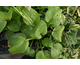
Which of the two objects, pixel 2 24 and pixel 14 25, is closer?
pixel 2 24

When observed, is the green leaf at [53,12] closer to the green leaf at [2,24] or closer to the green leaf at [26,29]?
the green leaf at [26,29]

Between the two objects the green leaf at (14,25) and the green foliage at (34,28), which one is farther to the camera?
the green leaf at (14,25)

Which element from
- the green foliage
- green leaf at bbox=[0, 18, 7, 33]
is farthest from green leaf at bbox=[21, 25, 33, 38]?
green leaf at bbox=[0, 18, 7, 33]

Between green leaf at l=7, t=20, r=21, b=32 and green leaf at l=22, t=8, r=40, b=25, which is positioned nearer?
green leaf at l=22, t=8, r=40, b=25

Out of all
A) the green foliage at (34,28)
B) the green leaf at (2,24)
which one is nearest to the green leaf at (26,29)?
the green foliage at (34,28)

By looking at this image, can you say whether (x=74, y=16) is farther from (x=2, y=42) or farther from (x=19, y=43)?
(x=2, y=42)

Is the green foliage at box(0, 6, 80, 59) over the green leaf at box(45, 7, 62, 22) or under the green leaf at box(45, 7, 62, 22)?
under

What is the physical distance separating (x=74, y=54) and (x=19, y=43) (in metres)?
0.97

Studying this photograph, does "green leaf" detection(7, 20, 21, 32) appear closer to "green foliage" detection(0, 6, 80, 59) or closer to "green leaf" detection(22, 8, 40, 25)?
"green foliage" detection(0, 6, 80, 59)

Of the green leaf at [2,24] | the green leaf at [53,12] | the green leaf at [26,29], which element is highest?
the green leaf at [53,12]

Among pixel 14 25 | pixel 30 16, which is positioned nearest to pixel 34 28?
pixel 30 16

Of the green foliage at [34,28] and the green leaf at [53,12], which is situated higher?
the green leaf at [53,12]

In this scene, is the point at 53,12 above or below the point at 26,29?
above

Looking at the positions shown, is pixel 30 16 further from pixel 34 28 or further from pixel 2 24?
pixel 2 24
